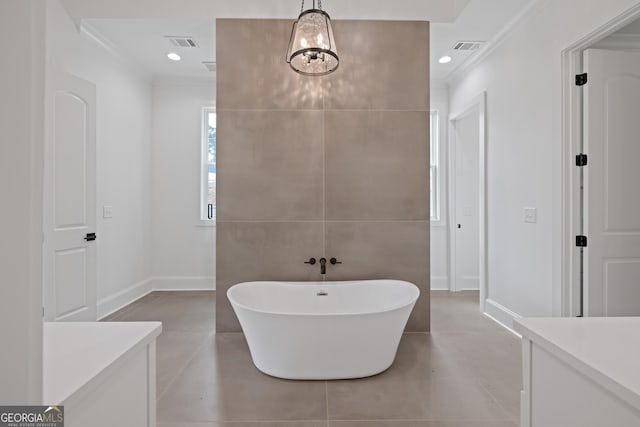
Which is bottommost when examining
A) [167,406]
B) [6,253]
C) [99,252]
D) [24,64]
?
[167,406]

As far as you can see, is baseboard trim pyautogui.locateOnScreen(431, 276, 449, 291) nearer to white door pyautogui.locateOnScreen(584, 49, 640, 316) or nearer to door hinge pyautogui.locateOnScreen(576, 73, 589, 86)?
white door pyautogui.locateOnScreen(584, 49, 640, 316)

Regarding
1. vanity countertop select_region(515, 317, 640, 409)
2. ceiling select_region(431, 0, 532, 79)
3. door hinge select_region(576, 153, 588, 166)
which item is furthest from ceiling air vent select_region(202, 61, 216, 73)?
vanity countertop select_region(515, 317, 640, 409)

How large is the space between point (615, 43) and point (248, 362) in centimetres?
368

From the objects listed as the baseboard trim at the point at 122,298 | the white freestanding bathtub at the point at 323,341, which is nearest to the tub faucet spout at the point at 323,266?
the white freestanding bathtub at the point at 323,341

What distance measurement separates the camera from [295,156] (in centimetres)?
321

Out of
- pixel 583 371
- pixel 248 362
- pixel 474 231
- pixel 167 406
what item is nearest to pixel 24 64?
pixel 583 371

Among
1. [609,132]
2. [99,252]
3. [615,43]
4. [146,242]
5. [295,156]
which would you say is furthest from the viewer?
[146,242]

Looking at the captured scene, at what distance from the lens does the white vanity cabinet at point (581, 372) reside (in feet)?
2.18

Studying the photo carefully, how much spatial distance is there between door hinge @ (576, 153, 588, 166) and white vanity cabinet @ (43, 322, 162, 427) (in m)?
2.89

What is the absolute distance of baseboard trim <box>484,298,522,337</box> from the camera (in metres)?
3.30

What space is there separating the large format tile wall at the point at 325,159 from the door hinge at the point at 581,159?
1.12 meters

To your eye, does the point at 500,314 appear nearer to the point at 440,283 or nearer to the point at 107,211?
the point at 440,283

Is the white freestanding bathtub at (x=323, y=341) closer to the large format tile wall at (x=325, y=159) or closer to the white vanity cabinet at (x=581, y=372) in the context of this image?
the large format tile wall at (x=325, y=159)

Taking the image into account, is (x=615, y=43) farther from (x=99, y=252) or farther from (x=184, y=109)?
(x=99, y=252)
